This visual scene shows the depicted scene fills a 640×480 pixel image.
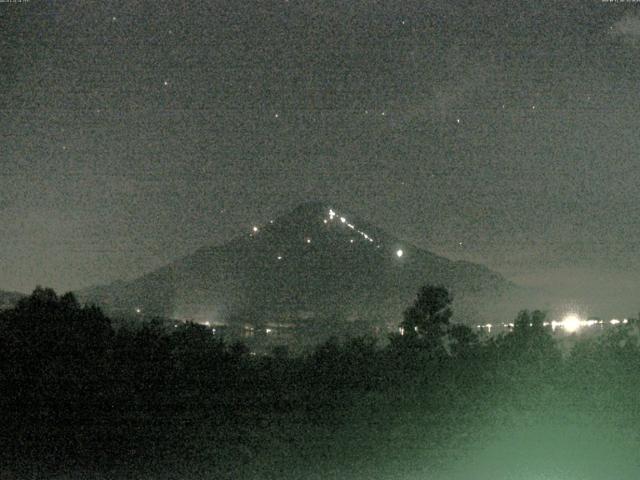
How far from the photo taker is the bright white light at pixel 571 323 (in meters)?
13.7

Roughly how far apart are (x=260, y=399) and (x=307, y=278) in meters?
26.7

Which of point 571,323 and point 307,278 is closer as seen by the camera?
point 571,323

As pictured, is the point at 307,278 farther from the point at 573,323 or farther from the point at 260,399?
the point at 260,399

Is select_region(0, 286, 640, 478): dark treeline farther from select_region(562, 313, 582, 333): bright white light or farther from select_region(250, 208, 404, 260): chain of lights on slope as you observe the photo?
select_region(250, 208, 404, 260): chain of lights on slope

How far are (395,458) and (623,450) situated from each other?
2.93 m

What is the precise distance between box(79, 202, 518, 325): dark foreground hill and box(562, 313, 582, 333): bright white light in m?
6.13

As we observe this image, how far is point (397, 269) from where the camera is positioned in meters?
32.9

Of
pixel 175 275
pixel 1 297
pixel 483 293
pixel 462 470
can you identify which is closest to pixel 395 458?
pixel 462 470

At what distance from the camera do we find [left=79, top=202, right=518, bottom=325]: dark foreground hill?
90.7ft

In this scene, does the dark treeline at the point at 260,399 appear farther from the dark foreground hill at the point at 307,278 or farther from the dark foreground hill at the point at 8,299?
the dark foreground hill at the point at 307,278

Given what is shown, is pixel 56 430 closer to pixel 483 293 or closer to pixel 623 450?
pixel 623 450

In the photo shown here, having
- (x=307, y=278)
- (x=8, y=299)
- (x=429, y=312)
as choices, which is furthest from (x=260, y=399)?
(x=307, y=278)

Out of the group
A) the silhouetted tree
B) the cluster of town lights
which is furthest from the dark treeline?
the silhouetted tree

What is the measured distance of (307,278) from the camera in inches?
1516
